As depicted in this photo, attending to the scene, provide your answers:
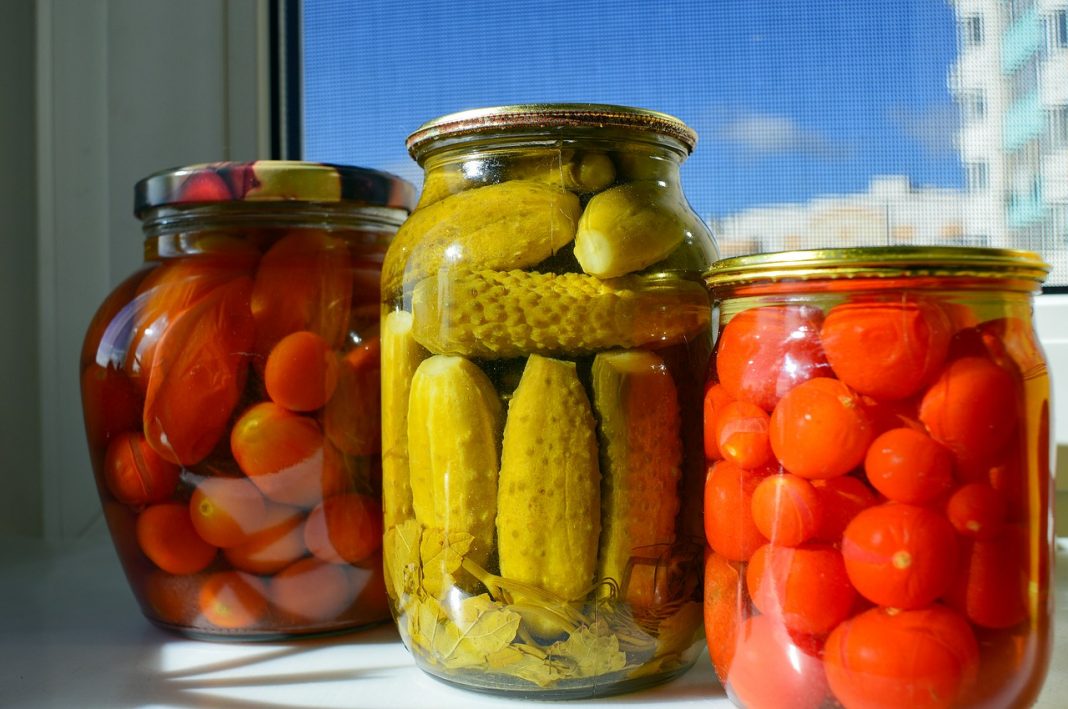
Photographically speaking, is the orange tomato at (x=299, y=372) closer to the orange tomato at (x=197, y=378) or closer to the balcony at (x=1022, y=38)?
the orange tomato at (x=197, y=378)

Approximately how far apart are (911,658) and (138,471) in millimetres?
493

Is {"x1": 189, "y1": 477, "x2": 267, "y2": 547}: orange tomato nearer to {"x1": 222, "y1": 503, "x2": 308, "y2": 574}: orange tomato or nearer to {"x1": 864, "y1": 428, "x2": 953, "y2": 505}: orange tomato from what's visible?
{"x1": 222, "y1": 503, "x2": 308, "y2": 574}: orange tomato

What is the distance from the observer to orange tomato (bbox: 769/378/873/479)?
48 centimetres

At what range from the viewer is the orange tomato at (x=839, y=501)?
1.61 ft

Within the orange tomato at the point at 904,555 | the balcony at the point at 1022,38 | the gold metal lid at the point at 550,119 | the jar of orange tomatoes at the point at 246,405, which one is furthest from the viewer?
Answer: the balcony at the point at 1022,38

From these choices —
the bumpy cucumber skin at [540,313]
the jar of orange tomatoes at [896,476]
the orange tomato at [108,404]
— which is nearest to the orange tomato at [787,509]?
the jar of orange tomatoes at [896,476]

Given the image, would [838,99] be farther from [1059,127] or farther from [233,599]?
[233,599]

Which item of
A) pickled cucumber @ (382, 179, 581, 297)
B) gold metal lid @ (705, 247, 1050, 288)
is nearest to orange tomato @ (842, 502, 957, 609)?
gold metal lid @ (705, 247, 1050, 288)

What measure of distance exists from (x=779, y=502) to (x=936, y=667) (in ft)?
0.33

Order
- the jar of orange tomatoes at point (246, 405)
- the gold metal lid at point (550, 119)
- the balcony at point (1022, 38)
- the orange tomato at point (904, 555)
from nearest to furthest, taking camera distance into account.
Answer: the orange tomato at point (904, 555)
the gold metal lid at point (550, 119)
the jar of orange tomatoes at point (246, 405)
the balcony at point (1022, 38)

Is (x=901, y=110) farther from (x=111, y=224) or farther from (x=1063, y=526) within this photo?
(x=111, y=224)

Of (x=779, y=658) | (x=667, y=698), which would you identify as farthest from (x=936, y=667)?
(x=667, y=698)

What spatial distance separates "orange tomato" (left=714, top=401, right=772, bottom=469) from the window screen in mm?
454

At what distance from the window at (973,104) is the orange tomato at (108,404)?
74 centimetres
